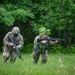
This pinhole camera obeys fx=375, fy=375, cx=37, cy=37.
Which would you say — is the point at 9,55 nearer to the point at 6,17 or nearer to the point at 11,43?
the point at 11,43

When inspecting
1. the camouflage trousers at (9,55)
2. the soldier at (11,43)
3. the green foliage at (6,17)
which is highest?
the soldier at (11,43)

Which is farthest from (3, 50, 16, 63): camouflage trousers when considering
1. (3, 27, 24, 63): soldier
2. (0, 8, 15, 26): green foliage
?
(0, 8, 15, 26): green foliage

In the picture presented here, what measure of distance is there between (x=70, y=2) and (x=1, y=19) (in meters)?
5.74

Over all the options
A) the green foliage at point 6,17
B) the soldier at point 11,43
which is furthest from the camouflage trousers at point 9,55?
the green foliage at point 6,17

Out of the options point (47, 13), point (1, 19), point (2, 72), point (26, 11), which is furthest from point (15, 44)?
point (47, 13)

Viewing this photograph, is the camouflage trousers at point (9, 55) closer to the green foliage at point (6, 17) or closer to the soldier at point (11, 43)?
the soldier at point (11, 43)

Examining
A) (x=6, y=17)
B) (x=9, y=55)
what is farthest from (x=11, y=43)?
(x=6, y=17)

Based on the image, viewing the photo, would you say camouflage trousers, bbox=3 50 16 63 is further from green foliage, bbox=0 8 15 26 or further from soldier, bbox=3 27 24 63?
green foliage, bbox=0 8 15 26

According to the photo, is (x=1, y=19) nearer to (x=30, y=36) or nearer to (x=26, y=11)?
(x=26, y=11)

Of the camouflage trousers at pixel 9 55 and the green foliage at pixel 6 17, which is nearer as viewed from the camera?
the camouflage trousers at pixel 9 55

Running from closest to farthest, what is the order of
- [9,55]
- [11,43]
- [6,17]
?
1. [11,43]
2. [9,55]
3. [6,17]

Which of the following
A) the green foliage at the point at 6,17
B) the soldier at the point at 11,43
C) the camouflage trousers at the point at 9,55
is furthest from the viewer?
the green foliage at the point at 6,17

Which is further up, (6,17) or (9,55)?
(9,55)

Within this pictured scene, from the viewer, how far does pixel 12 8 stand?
2772cm
